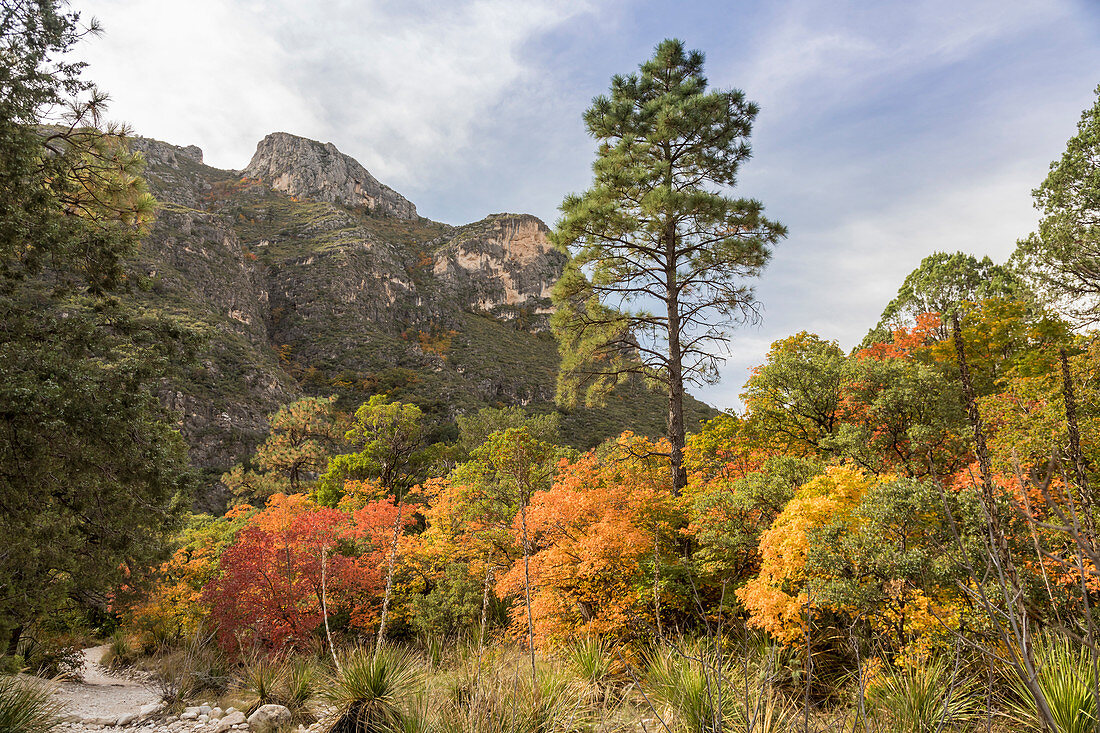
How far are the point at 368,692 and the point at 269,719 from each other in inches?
198

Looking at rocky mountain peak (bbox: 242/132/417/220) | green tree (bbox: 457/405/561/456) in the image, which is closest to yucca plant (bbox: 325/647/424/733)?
green tree (bbox: 457/405/561/456)

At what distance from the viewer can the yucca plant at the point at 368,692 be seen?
19.1 feet

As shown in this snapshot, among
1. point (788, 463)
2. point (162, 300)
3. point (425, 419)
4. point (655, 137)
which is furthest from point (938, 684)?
point (162, 300)

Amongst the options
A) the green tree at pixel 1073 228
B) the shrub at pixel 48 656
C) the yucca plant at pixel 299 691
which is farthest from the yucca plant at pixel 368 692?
the green tree at pixel 1073 228

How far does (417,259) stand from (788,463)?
112 meters

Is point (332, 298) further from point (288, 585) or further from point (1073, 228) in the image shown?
point (1073, 228)

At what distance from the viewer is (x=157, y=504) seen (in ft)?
25.3

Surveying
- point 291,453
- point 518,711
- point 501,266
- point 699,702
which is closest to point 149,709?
point 518,711

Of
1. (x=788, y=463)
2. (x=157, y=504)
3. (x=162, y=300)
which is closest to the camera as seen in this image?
(x=157, y=504)

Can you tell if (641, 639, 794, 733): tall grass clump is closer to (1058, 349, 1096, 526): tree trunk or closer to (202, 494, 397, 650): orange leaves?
(1058, 349, 1096, 526): tree trunk

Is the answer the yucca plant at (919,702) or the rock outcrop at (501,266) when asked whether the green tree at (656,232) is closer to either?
the yucca plant at (919,702)

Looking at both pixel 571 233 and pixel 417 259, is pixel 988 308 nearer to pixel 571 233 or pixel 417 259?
pixel 571 233

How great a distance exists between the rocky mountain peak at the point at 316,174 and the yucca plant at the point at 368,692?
137 metres

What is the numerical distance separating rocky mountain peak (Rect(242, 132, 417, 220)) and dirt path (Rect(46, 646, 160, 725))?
127813 millimetres
